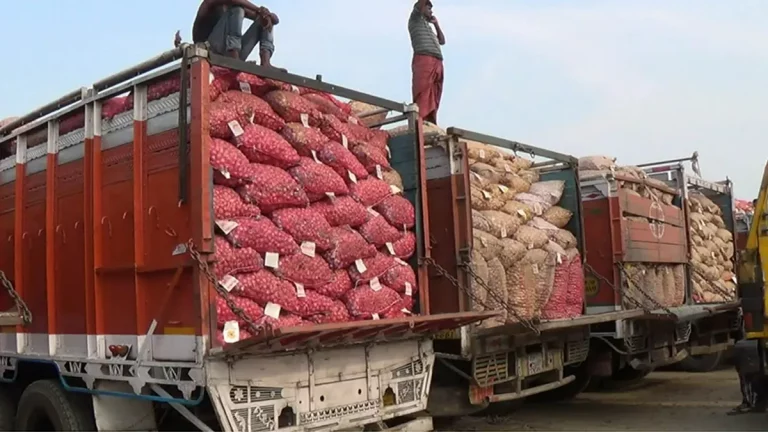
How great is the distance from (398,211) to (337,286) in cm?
85

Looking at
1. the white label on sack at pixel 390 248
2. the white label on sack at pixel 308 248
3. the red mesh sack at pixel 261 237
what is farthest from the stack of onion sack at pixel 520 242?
the red mesh sack at pixel 261 237

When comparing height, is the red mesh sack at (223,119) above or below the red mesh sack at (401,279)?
above

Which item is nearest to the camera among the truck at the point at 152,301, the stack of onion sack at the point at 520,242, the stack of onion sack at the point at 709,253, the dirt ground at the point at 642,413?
the truck at the point at 152,301

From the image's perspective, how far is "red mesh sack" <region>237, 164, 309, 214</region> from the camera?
432cm

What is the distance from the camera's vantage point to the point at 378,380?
499cm

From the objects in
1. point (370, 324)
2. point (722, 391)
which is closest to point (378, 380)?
point (370, 324)

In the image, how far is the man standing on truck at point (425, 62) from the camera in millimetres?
8414

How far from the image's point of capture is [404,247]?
5359 millimetres

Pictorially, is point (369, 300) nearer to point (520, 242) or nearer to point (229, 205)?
point (229, 205)

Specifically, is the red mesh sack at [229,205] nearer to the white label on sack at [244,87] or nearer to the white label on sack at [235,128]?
the white label on sack at [235,128]

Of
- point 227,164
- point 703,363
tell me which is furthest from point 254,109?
point 703,363

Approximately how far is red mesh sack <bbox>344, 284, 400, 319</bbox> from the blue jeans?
2.06 metres

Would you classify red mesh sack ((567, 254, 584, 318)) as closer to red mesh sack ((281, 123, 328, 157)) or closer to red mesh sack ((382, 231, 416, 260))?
red mesh sack ((382, 231, 416, 260))

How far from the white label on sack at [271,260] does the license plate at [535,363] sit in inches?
123
